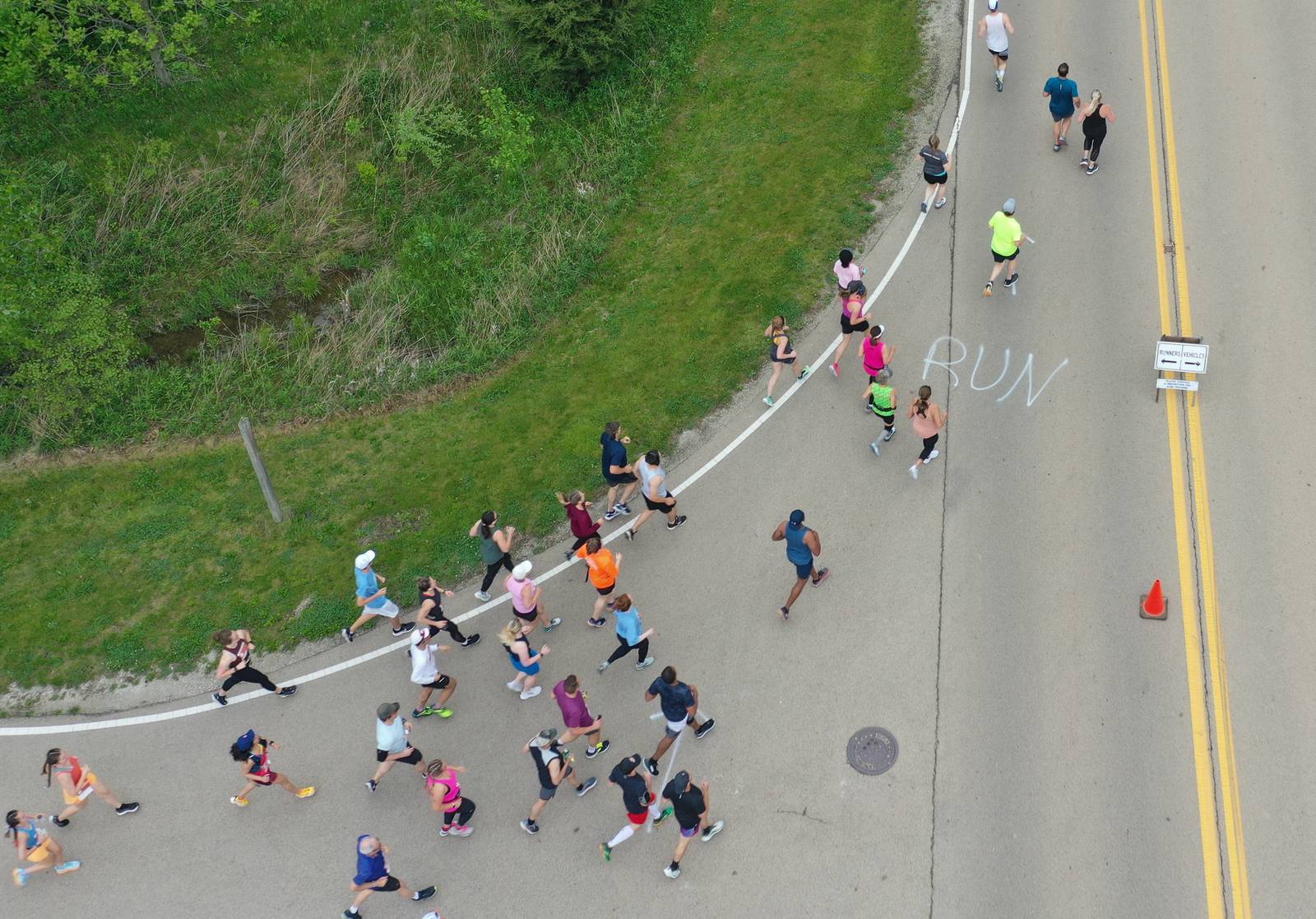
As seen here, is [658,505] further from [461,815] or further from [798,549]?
[461,815]

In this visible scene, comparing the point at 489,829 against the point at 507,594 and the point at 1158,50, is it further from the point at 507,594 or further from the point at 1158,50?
the point at 1158,50

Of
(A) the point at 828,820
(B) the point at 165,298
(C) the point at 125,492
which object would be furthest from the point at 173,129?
(A) the point at 828,820

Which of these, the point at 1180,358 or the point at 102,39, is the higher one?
the point at 102,39

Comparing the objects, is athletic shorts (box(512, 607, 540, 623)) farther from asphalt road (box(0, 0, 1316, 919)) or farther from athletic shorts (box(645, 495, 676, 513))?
athletic shorts (box(645, 495, 676, 513))

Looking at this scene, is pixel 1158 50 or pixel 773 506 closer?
pixel 773 506

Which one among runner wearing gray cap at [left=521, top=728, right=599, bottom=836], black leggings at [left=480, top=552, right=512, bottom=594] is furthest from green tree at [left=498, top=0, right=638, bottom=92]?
runner wearing gray cap at [left=521, top=728, right=599, bottom=836]

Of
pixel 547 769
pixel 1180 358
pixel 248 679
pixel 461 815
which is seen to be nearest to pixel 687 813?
pixel 547 769
